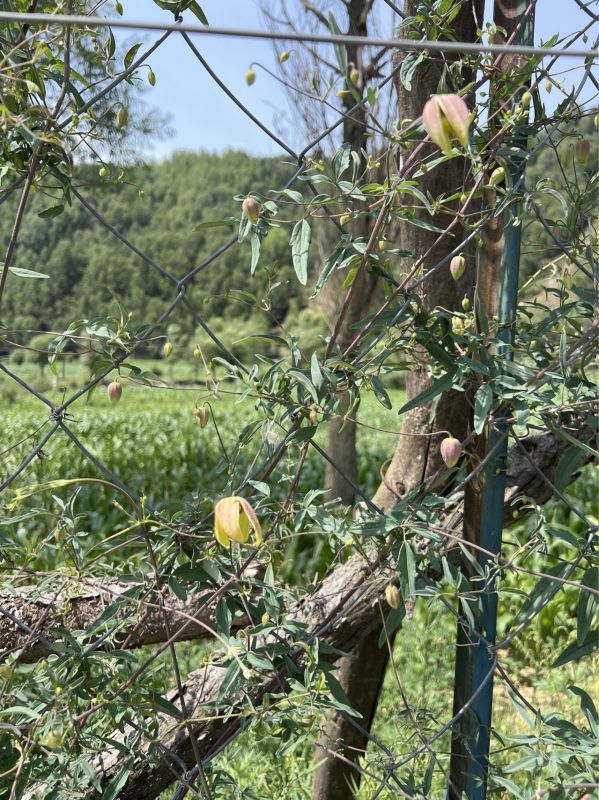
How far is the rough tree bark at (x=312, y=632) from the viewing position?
832 mm

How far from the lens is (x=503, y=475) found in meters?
0.87

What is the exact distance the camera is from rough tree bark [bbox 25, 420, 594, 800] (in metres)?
0.83

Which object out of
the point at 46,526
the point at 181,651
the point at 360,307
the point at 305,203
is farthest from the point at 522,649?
the point at 305,203

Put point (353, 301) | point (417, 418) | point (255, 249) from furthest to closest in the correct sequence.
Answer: point (353, 301) < point (417, 418) < point (255, 249)

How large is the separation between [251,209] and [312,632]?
1.74 ft

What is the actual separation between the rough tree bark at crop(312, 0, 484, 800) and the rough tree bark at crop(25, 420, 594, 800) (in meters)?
0.09

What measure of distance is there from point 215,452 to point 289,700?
4.58 meters

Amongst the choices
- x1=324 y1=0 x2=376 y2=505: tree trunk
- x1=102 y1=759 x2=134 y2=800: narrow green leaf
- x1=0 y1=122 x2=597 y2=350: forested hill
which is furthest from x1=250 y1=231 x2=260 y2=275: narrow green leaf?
x1=0 y1=122 x2=597 y2=350: forested hill

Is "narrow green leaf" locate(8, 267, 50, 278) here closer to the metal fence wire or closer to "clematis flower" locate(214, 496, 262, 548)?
the metal fence wire

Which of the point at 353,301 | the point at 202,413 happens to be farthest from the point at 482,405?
the point at 353,301

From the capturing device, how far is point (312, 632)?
93cm

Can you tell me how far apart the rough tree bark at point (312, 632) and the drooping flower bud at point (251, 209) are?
0.39 metres

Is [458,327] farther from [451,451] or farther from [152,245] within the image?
[152,245]

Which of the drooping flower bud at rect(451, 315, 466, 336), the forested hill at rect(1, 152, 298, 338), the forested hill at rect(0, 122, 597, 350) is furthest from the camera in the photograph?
the forested hill at rect(1, 152, 298, 338)
